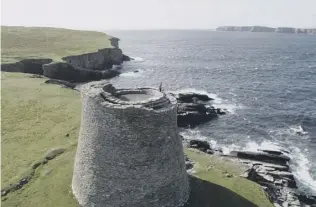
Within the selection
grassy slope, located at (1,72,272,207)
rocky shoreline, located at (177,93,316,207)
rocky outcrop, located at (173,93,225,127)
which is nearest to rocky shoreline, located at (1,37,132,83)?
grassy slope, located at (1,72,272,207)

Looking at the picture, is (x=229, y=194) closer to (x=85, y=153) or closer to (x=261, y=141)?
(x=85, y=153)

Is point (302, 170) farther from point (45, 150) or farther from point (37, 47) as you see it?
point (37, 47)

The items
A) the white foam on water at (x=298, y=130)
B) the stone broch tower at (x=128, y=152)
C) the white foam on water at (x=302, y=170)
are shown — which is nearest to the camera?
the stone broch tower at (x=128, y=152)

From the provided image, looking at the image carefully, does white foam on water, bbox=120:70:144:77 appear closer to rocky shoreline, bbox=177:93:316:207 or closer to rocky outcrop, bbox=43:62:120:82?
rocky outcrop, bbox=43:62:120:82

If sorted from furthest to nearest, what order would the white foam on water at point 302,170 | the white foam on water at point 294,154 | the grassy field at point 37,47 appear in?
the grassy field at point 37,47 → the white foam on water at point 294,154 → the white foam on water at point 302,170

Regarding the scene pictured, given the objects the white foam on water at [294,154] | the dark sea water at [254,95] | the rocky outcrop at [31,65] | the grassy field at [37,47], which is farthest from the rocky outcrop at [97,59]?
the white foam on water at [294,154]

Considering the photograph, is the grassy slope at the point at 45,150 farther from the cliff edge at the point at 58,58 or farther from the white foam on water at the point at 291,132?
the cliff edge at the point at 58,58

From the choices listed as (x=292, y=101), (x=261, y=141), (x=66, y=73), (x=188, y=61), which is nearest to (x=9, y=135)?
(x=261, y=141)
